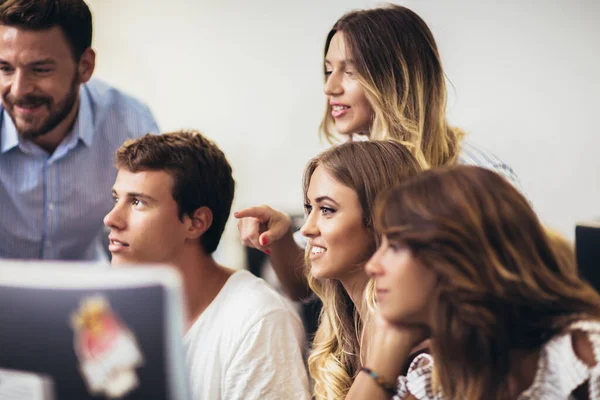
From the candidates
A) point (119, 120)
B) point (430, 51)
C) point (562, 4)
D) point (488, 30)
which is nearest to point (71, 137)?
point (119, 120)

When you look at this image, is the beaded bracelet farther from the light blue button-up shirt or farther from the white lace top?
the light blue button-up shirt

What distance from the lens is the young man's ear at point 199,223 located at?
5.99 feet

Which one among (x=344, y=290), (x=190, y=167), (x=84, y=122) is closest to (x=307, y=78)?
(x=84, y=122)

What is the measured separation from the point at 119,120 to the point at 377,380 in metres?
1.63

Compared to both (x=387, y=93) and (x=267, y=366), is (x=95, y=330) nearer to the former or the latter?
(x=267, y=366)

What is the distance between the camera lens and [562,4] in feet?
8.55

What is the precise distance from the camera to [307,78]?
3.09m

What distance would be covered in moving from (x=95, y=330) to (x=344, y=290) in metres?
0.92

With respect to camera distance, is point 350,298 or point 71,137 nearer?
point 350,298

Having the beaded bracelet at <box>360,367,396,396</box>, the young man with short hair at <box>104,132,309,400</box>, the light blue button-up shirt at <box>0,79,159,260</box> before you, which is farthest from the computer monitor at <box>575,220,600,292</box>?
the light blue button-up shirt at <box>0,79,159,260</box>

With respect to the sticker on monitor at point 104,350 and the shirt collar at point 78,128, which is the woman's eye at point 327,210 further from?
the shirt collar at point 78,128

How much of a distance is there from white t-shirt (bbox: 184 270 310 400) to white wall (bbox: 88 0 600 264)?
138 cm

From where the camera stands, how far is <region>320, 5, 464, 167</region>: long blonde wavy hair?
1.87 m

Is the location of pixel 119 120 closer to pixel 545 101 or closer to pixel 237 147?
pixel 237 147
